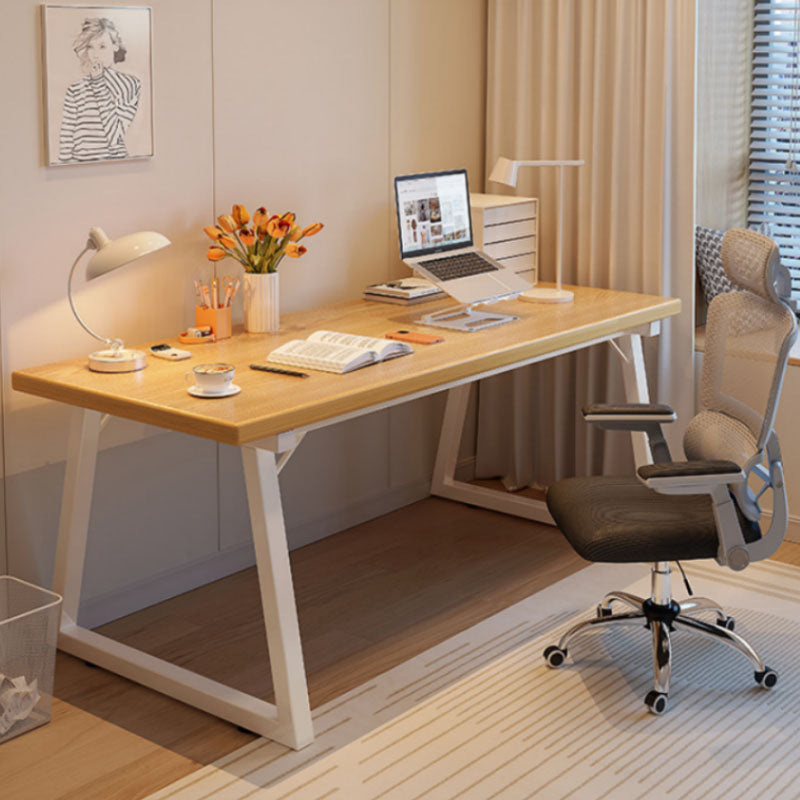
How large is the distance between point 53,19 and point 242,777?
1.82 metres

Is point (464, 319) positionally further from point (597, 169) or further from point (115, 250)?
point (115, 250)

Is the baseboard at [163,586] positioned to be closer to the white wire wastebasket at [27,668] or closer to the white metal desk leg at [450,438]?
the white wire wastebasket at [27,668]

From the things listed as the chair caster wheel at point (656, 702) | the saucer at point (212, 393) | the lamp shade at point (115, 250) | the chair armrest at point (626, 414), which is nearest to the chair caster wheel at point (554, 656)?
the chair caster wheel at point (656, 702)

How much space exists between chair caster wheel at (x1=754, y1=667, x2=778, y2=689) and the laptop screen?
4.88 ft

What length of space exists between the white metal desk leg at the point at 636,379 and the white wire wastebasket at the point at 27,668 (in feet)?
5.91

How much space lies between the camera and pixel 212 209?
3477mm

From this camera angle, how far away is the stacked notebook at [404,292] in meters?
3.80

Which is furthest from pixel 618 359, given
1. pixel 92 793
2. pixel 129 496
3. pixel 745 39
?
pixel 92 793

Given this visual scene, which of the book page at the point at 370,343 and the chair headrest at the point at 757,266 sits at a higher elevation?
the chair headrest at the point at 757,266

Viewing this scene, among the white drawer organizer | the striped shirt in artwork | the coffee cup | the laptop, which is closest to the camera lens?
the coffee cup

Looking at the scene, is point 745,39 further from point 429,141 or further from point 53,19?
point 53,19

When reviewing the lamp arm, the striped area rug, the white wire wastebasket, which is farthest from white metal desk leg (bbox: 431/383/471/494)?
the white wire wastebasket

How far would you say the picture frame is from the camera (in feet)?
9.88

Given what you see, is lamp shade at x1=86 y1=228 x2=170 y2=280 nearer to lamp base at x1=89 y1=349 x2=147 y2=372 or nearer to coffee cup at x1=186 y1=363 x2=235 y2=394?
lamp base at x1=89 y1=349 x2=147 y2=372
